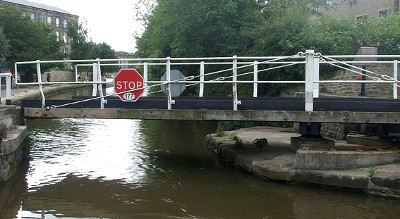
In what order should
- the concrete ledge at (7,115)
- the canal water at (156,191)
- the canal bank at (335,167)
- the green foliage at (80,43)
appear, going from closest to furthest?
the canal water at (156,191), the canal bank at (335,167), the concrete ledge at (7,115), the green foliage at (80,43)

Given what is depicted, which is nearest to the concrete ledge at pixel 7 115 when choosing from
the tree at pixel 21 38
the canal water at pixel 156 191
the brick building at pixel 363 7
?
the canal water at pixel 156 191

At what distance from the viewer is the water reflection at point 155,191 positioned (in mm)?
8523

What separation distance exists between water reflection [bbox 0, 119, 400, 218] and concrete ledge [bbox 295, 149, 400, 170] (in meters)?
0.54

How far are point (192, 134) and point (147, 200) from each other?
33.9 ft

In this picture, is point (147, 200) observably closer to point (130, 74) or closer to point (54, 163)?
point (130, 74)

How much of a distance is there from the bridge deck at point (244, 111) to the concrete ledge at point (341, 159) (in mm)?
777

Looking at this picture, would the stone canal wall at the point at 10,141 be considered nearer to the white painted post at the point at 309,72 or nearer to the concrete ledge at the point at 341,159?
the concrete ledge at the point at 341,159

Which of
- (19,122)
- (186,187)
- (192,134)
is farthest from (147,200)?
(192,134)

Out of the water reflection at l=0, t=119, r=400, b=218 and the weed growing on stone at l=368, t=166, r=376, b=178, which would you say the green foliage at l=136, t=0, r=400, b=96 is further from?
the weed growing on stone at l=368, t=166, r=376, b=178

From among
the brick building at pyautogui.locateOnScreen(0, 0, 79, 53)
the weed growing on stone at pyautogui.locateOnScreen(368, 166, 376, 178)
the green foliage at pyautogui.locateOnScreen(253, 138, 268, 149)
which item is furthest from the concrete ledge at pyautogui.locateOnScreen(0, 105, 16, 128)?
the brick building at pyautogui.locateOnScreen(0, 0, 79, 53)

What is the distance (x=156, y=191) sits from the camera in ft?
32.7

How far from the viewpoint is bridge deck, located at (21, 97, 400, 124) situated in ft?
33.8

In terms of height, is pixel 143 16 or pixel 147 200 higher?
pixel 143 16

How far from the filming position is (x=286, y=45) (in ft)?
64.2
